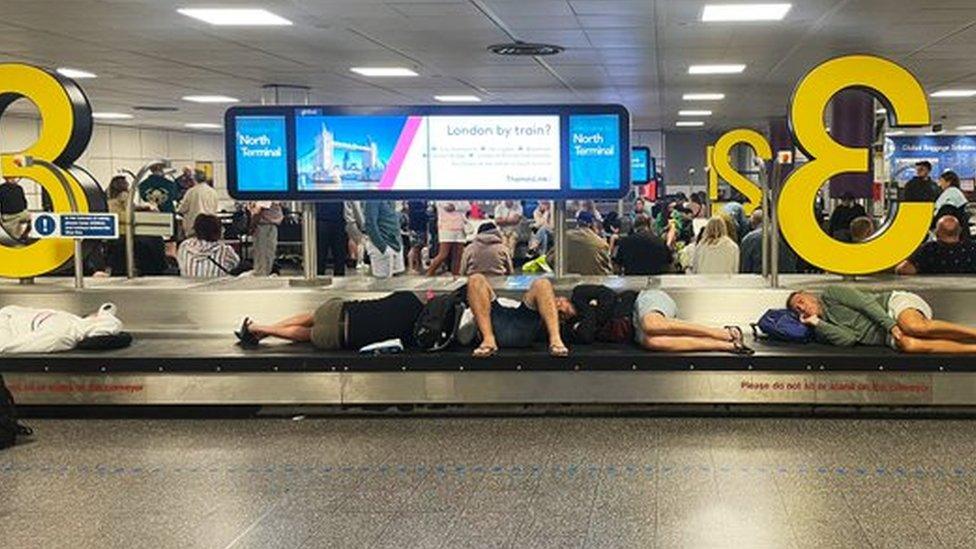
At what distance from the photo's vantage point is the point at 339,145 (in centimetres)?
764

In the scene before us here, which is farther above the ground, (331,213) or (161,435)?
(331,213)

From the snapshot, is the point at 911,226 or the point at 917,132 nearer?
the point at 911,226

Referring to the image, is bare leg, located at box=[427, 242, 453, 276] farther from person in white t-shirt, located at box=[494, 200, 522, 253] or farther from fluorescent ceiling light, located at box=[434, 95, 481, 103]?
fluorescent ceiling light, located at box=[434, 95, 481, 103]

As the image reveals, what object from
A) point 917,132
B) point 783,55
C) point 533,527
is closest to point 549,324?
point 533,527

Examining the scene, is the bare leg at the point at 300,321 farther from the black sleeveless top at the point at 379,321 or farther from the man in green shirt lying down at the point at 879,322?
the man in green shirt lying down at the point at 879,322

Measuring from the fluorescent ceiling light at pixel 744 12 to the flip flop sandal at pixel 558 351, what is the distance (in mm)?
5190

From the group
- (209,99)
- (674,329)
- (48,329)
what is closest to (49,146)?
(48,329)

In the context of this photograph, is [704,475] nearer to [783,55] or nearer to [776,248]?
[776,248]

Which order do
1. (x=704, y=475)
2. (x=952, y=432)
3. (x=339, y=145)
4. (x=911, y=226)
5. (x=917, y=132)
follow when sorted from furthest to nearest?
(x=917, y=132) < (x=339, y=145) < (x=911, y=226) < (x=952, y=432) < (x=704, y=475)

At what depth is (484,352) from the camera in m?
6.54

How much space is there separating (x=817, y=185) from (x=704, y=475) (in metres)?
2.85

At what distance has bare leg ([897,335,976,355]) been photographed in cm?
638

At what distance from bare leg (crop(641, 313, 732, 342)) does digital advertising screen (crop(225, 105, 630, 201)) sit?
1.24 meters

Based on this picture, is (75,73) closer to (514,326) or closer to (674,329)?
(514,326)
